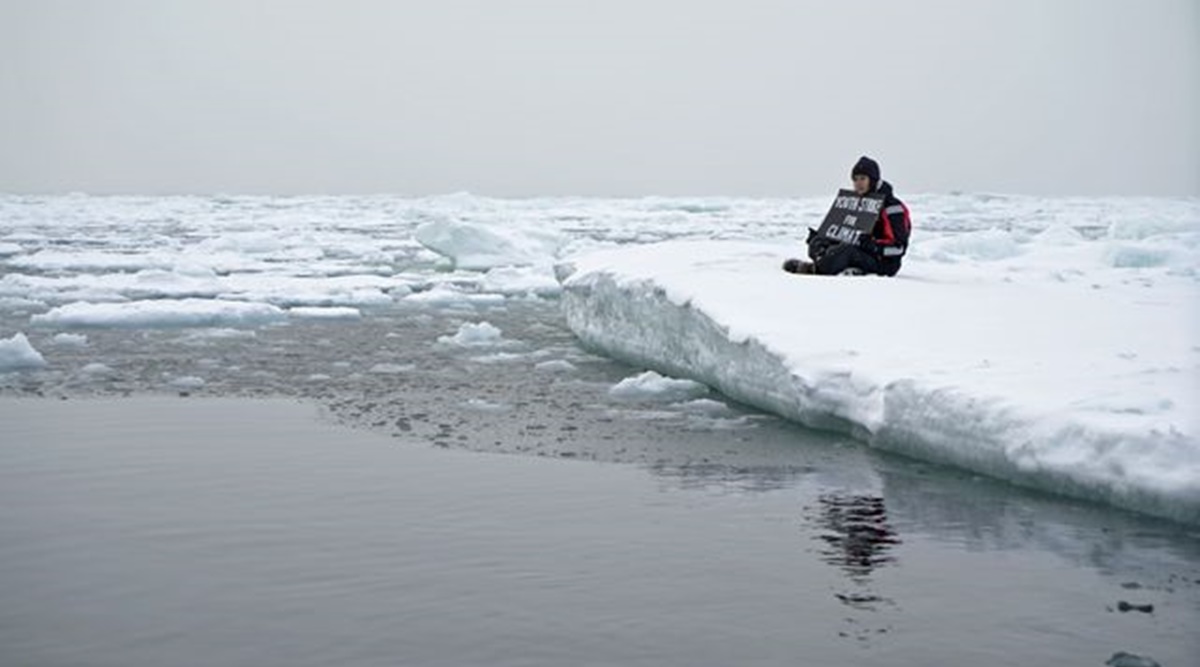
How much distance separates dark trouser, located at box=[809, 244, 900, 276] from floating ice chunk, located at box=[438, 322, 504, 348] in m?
3.00

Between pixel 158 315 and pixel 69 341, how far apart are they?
172 cm

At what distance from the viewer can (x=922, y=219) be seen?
42969 mm

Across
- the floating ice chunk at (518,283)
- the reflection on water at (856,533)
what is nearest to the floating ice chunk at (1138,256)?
the floating ice chunk at (518,283)

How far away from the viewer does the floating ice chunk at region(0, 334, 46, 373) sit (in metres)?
9.66

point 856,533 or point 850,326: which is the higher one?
point 850,326

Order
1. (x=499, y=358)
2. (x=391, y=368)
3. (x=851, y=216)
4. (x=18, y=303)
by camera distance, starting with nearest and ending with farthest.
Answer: (x=391, y=368) < (x=851, y=216) < (x=499, y=358) < (x=18, y=303)

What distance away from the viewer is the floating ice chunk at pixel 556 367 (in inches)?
394

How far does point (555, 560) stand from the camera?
475 cm

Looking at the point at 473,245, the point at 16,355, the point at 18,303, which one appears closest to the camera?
the point at 16,355

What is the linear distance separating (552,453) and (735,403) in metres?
2.11

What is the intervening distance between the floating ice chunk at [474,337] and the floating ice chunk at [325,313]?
92.2 inches

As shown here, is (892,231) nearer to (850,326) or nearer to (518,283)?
(850,326)

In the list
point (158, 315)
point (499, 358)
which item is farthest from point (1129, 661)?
point (158, 315)

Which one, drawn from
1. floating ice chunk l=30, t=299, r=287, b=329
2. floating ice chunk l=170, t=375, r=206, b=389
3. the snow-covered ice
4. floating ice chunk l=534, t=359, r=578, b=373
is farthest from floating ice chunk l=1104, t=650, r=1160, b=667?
floating ice chunk l=30, t=299, r=287, b=329
